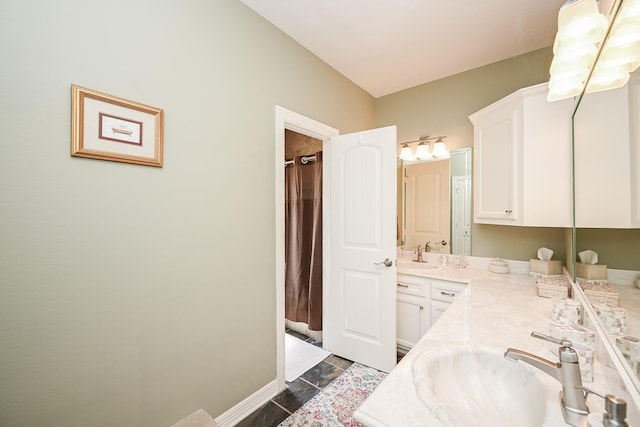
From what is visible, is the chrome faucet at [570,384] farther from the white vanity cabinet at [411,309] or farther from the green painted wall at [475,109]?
the green painted wall at [475,109]

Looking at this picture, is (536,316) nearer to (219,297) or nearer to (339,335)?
(339,335)

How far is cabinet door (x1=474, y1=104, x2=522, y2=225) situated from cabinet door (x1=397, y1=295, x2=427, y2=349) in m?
0.92

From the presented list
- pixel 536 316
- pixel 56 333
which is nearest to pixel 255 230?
pixel 56 333

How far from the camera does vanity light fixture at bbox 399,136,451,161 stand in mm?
2641

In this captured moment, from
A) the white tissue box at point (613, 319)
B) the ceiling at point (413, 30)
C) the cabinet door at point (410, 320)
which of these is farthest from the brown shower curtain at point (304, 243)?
the white tissue box at point (613, 319)

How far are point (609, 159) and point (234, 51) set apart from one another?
1.90 metres

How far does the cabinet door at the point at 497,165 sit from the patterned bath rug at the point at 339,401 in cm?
162

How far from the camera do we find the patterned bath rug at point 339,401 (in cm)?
164

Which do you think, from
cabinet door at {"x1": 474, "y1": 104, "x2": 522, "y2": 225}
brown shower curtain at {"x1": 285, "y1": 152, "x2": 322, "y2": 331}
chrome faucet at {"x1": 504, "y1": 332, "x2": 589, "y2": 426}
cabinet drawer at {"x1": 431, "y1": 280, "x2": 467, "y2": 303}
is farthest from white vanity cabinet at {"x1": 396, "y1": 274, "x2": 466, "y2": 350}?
chrome faucet at {"x1": 504, "y1": 332, "x2": 589, "y2": 426}

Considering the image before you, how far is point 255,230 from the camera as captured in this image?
177 centimetres

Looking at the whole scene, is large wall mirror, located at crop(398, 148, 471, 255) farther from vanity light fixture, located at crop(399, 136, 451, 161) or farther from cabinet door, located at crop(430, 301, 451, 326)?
cabinet door, located at crop(430, 301, 451, 326)

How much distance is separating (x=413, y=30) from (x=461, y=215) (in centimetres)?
166

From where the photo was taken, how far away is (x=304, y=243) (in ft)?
9.54

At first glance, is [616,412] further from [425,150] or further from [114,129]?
[425,150]
